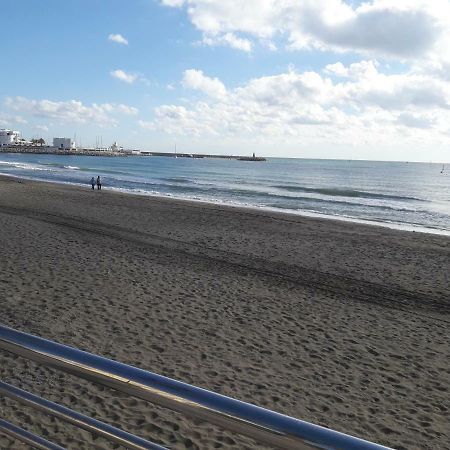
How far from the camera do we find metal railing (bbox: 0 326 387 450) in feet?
3.94

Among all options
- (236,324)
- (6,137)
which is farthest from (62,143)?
(236,324)

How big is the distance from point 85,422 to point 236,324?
597 cm

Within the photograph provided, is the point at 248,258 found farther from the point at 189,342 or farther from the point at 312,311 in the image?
the point at 189,342

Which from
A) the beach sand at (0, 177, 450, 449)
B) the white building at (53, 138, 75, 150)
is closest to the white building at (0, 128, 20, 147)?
the white building at (53, 138, 75, 150)

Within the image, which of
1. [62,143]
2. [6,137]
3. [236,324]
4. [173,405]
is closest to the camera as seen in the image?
[173,405]

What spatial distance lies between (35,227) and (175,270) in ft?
24.1

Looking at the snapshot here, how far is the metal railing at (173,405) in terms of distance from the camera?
47.3 inches

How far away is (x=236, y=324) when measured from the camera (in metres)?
7.58

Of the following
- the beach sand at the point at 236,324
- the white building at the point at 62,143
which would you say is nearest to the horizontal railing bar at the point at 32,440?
the beach sand at the point at 236,324

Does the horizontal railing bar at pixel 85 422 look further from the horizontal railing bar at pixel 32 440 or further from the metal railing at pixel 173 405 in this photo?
the horizontal railing bar at pixel 32 440

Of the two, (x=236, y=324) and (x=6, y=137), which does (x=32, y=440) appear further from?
(x=6, y=137)

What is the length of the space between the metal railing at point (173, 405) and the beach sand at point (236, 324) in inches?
115

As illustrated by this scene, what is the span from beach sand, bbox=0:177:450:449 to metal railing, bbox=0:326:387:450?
293 cm

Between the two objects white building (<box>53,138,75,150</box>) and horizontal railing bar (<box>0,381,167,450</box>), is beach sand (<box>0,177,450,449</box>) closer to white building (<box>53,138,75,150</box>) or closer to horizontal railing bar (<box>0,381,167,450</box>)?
horizontal railing bar (<box>0,381,167,450</box>)
